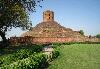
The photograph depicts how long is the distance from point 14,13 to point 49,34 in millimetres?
35064

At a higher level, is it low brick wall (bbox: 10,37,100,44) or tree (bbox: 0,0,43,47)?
tree (bbox: 0,0,43,47)

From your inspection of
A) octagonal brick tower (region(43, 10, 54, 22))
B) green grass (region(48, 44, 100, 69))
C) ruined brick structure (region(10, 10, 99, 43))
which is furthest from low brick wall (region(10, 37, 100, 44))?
green grass (region(48, 44, 100, 69))

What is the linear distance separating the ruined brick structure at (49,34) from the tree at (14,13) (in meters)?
18.8

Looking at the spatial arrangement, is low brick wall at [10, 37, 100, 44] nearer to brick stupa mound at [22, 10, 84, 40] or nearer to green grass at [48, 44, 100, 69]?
brick stupa mound at [22, 10, 84, 40]

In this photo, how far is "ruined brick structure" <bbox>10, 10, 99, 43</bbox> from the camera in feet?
204

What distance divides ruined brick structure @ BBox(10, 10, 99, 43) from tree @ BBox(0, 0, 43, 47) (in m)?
18.8

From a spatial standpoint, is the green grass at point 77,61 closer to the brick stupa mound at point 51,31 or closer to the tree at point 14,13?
the tree at point 14,13

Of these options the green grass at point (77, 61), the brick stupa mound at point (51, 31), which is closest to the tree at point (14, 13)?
the green grass at point (77, 61)

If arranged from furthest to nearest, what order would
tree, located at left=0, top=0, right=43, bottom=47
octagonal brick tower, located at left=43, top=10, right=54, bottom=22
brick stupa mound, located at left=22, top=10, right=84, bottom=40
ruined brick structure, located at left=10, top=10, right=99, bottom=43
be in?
octagonal brick tower, located at left=43, top=10, right=54, bottom=22 < brick stupa mound, located at left=22, top=10, right=84, bottom=40 < ruined brick structure, located at left=10, top=10, right=99, bottom=43 < tree, located at left=0, top=0, right=43, bottom=47

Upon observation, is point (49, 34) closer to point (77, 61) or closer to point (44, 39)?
point (44, 39)

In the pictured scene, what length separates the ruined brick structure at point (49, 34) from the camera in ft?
204

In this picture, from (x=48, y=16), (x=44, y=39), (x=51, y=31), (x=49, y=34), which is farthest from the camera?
(x=48, y=16)

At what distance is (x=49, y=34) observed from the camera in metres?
70.4

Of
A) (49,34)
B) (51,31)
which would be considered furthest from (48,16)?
(49,34)
